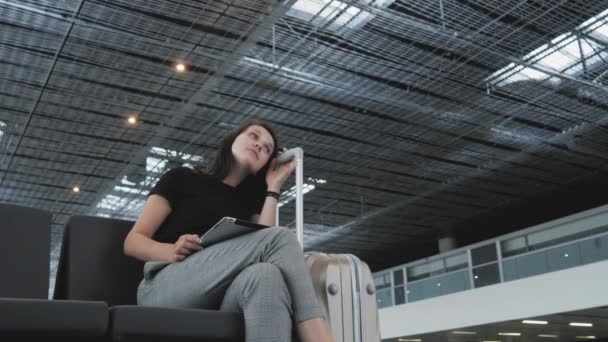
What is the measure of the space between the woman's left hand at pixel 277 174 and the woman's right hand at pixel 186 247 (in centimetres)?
40

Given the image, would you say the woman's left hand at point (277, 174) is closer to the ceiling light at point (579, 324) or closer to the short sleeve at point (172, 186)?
the short sleeve at point (172, 186)

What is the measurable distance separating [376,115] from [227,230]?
7.13 m

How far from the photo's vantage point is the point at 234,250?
4.98 ft

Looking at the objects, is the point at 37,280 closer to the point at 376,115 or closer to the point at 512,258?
the point at 376,115

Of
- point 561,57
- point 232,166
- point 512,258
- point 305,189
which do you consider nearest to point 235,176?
point 232,166

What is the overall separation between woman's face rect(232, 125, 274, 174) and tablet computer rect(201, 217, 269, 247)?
42 centimetres

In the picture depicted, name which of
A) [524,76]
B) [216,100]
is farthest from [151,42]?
[524,76]

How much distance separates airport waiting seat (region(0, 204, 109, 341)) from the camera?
1267mm

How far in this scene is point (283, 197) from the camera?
11.6 metres

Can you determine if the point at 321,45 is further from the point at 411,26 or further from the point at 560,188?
the point at 560,188

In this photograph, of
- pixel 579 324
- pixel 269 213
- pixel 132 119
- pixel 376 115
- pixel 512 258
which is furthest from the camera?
pixel 579 324

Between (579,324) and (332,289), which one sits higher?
(579,324)

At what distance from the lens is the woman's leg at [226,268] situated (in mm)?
1476

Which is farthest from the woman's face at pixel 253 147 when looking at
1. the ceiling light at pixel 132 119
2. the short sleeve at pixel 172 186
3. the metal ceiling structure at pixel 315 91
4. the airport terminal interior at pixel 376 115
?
the ceiling light at pixel 132 119
